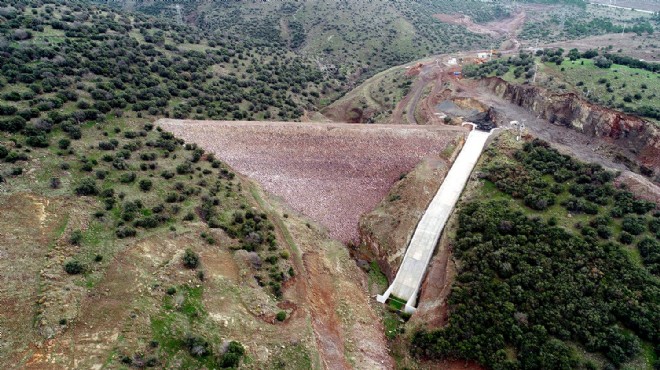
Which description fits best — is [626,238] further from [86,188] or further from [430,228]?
[86,188]

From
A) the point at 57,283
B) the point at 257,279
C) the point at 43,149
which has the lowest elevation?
the point at 257,279

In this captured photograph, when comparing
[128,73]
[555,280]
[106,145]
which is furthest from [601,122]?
[128,73]

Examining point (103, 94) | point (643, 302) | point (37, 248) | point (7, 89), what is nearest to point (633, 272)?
point (643, 302)

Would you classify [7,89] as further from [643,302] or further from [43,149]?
[643,302]

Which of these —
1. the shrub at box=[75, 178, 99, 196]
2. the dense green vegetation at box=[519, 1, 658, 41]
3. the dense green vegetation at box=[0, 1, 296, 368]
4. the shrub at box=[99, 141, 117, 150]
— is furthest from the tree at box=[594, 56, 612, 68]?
the shrub at box=[75, 178, 99, 196]

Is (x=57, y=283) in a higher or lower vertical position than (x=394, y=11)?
lower

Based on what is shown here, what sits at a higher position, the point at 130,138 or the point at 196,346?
the point at 130,138

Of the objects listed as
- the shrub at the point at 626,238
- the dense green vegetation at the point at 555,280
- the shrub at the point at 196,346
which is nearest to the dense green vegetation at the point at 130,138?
the shrub at the point at 196,346

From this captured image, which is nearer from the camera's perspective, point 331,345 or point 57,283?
point 57,283
